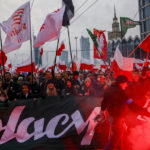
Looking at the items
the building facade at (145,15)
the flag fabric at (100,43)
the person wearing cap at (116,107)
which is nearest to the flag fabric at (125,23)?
the flag fabric at (100,43)

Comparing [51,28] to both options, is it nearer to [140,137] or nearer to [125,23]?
[140,137]

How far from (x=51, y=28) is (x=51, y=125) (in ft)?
11.2

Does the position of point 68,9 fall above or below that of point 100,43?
above

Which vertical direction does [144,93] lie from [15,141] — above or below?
above

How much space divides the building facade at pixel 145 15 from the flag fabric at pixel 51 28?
54.6 metres

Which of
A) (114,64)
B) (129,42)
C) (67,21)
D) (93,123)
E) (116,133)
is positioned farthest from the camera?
(129,42)

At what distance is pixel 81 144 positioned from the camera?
4508 millimetres

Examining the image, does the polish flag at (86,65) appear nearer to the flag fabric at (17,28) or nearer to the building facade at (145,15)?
the flag fabric at (17,28)

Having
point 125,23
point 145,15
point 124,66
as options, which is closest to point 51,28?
point 124,66

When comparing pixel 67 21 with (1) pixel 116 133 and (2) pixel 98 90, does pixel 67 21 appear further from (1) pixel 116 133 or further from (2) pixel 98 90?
(1) pixel 116 133

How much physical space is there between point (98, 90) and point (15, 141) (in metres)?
3.35

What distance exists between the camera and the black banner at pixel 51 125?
457 centimetres

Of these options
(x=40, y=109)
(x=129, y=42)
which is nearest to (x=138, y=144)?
(x=40, y=109)

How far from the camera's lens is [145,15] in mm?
58594
